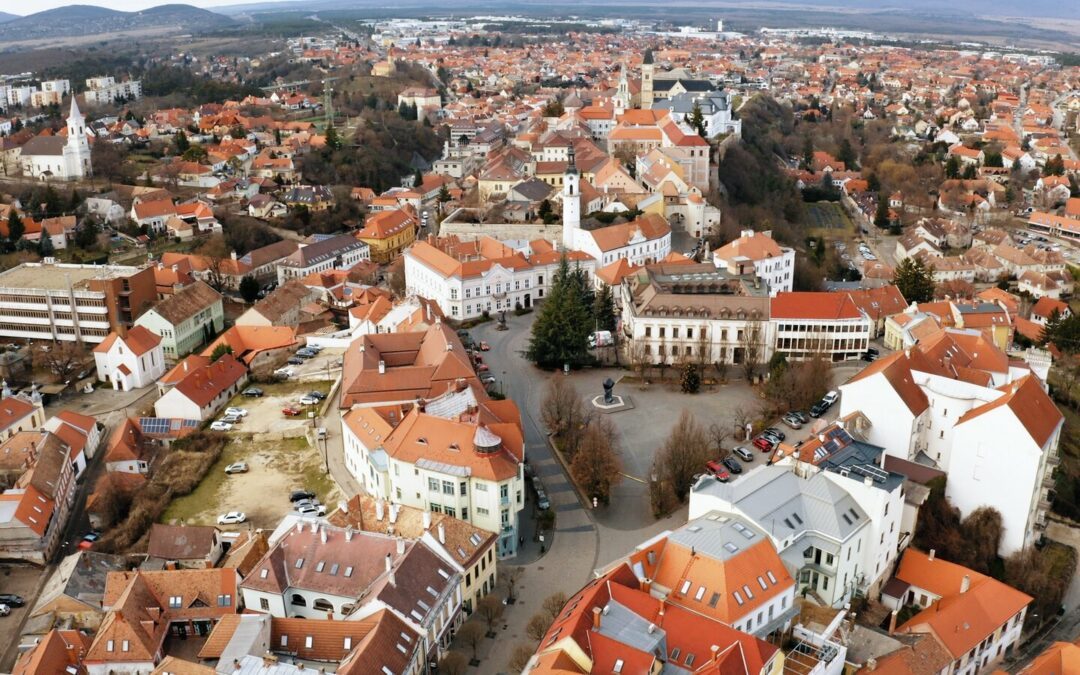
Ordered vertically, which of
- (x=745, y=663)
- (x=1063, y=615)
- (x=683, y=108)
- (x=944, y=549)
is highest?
(x=683, y=108)

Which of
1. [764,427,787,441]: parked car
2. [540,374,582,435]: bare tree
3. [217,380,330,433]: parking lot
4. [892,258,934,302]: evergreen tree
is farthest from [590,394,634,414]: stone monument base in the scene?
[892,258,934,302]: evergreen tree

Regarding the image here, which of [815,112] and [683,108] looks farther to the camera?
[815,112]

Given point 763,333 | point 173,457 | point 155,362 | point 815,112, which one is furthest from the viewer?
point 815,112

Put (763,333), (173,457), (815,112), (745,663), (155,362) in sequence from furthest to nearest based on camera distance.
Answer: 1. (815,112)
2. (155,362)
3. (763,333)
4. (173,457)
5. (745,663)

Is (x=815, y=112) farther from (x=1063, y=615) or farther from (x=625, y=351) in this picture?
(x=1063, y=615)

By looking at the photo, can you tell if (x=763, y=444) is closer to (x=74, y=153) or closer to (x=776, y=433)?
(x=776, y=433)

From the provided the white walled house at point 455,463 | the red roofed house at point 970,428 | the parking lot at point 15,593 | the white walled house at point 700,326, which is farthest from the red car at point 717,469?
the parking lot at point 15,593

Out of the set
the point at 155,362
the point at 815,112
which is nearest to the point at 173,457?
the point at 155,362
